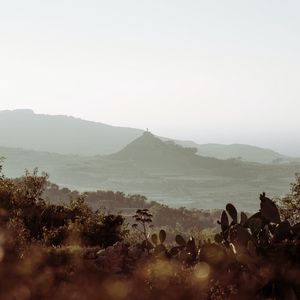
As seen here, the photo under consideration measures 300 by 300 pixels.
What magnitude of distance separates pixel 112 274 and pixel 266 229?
4.32 metres

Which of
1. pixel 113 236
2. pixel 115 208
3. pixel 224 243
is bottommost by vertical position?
pixel 115 208

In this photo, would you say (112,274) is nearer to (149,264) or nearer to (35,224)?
(149,264)

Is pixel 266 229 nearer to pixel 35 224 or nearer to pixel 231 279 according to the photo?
pixel 231 279

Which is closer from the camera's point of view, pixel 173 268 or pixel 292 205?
pixel 173 268

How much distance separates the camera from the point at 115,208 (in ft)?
433

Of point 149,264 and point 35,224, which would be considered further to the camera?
point 35,224

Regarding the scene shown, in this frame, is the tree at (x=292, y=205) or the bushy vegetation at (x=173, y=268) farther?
the tree at (x=292, y=205)

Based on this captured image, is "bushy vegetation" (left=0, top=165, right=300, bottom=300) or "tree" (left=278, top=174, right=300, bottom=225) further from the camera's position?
"tree" (left=278, top=174, right=300, bottom=225)

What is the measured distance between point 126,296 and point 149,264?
229 cm

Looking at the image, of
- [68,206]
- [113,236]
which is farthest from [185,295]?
[68,206]

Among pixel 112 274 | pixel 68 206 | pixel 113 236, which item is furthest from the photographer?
pixel 68 206

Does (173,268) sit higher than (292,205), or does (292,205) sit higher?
(173,268)

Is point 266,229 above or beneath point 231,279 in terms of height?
above

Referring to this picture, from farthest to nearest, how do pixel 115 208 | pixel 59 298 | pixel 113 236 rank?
pixel 115 208 < pixel 113 236 < pixel 59 298
